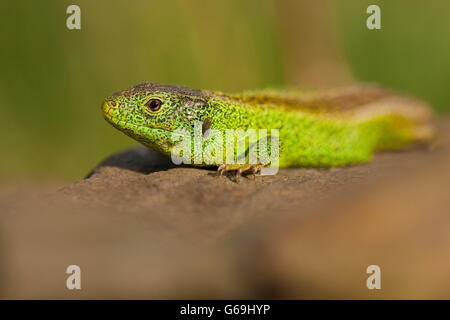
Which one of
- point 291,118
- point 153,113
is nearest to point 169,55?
point 291,118

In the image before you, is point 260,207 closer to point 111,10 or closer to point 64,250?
point 64,250

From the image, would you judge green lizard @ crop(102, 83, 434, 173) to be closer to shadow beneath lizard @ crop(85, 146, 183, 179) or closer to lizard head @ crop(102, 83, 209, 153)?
lizard head @ crop(102, 83, 209, 153)

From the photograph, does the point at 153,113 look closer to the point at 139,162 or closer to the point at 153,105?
the point at 153,105

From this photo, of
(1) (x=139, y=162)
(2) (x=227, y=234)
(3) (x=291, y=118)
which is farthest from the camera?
(3) (x=291, y=118)

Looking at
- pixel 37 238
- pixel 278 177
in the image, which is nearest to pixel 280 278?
pixel 37 238

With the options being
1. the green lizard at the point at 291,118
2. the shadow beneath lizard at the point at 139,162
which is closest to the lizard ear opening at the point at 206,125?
the green lizard at the point at 291,118

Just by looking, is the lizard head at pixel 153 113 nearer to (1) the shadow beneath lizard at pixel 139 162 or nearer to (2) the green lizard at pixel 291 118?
(2) the green lizard at pixel 291 118
